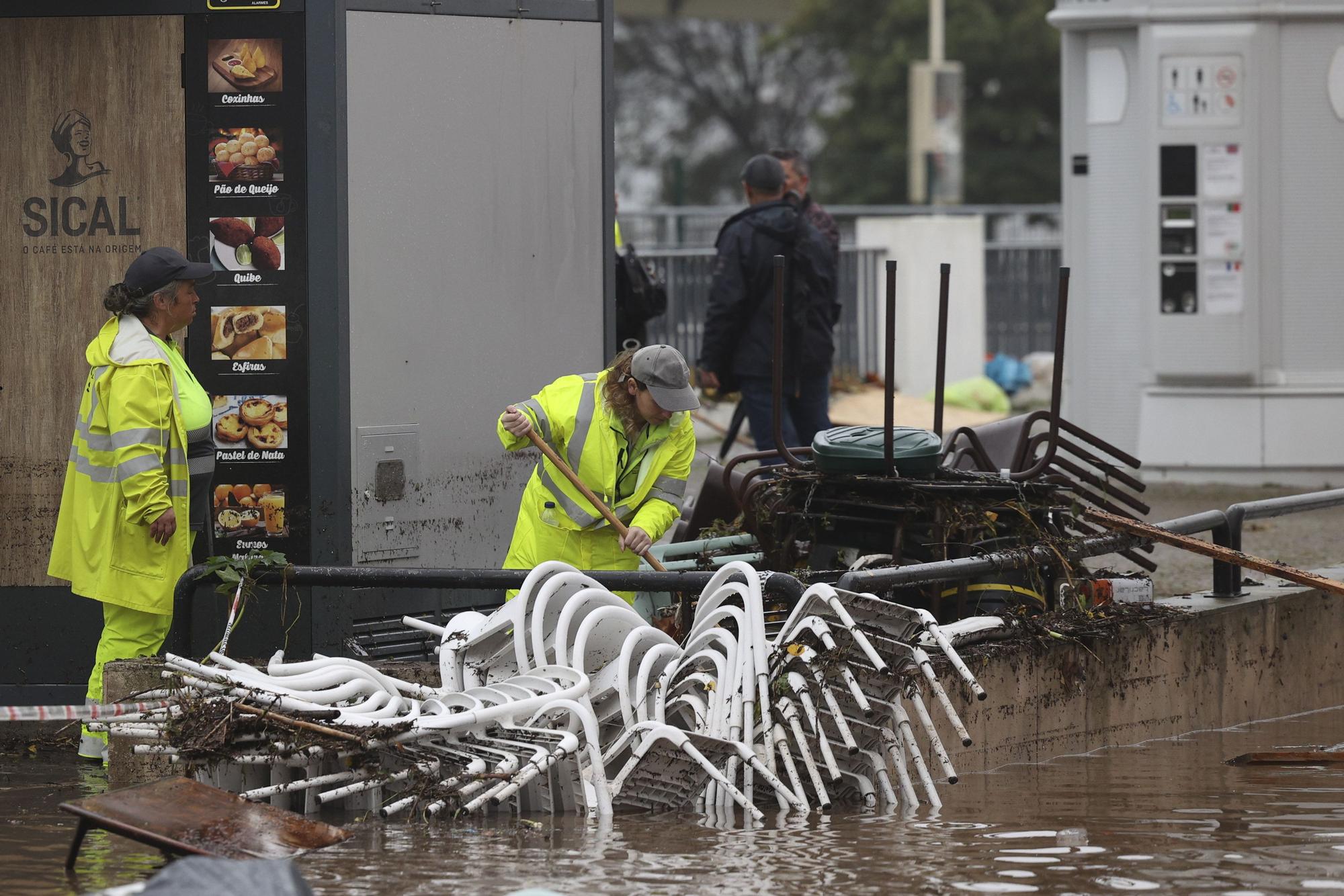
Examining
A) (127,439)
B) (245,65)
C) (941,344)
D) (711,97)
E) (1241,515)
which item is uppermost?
(711,97)

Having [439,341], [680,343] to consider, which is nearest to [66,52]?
[439,341]

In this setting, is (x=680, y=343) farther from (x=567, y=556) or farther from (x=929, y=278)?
(x=567, y=556)

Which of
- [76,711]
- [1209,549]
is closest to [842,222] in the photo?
[1209,549]

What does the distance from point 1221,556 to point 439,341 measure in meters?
3.12

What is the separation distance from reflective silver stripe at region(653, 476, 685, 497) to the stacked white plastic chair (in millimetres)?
831

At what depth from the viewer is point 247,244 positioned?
7.70m

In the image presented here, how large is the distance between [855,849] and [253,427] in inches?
118

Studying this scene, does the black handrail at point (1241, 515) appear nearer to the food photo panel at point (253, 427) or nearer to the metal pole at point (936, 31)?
the food photo panel at point (253, 427)

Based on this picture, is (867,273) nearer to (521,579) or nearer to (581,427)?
(581,427)

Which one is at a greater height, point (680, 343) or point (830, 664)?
point (680, 343)

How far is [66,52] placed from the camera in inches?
301

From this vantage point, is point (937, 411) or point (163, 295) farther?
point (937, 411)

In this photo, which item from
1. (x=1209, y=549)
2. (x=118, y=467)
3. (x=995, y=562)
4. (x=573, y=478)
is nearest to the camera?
(x=118, y=467)

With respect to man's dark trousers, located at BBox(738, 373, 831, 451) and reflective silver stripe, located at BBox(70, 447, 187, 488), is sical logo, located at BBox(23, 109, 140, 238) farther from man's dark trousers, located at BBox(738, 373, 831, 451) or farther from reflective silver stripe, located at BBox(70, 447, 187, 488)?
man's dark trousers, located at BBox(738, 373, 831, 451)
